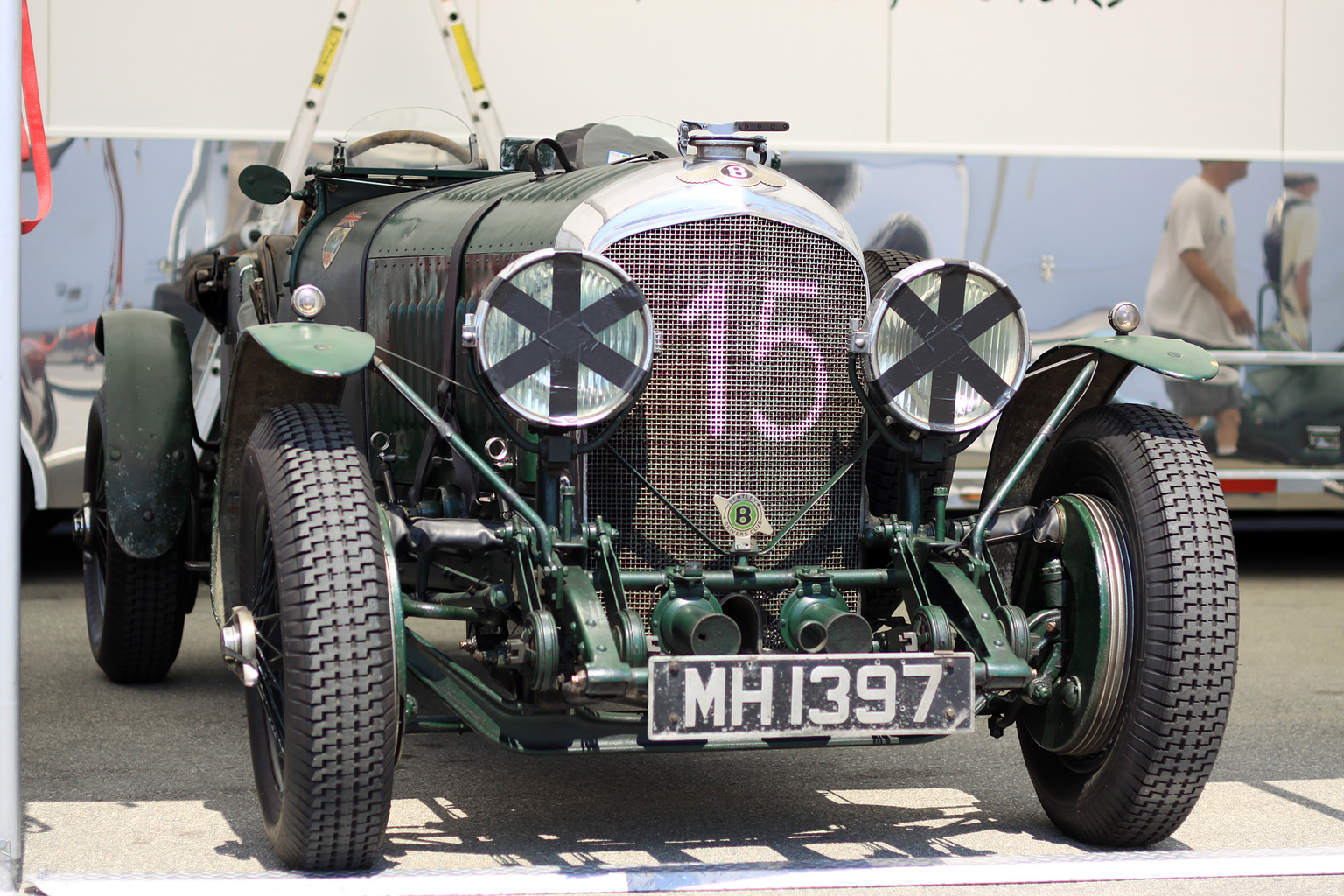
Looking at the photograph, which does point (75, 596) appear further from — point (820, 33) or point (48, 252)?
point (820, 33)

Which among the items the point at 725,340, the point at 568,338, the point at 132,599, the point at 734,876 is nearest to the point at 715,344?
the point at 725,340

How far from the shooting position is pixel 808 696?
3.27 metres

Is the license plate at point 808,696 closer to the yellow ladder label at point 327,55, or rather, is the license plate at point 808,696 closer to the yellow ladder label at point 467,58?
the yellow ladder label at point 467,58

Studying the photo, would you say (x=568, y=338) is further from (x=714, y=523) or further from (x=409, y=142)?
(x=409, y=142)

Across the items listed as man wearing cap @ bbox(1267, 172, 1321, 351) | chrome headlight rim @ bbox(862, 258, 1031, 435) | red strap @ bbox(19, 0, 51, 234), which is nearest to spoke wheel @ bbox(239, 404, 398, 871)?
red strap @ bbox(19, 0, 51, 234)

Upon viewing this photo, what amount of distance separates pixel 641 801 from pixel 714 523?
88 centimetres

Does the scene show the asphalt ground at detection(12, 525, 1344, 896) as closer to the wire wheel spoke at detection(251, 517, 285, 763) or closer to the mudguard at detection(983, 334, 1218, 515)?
the wire wheel spoke at detection(251, 517, 285, 763)

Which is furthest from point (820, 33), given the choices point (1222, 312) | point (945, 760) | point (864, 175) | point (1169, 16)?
point (945, 760)

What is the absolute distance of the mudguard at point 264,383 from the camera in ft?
11.3

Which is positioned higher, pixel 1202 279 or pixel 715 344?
pixel 1202 279

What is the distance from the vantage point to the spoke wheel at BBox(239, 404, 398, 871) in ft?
10.5

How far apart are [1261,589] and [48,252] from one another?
20.9 ft

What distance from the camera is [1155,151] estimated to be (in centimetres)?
782

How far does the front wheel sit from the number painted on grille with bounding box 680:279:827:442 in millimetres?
736
